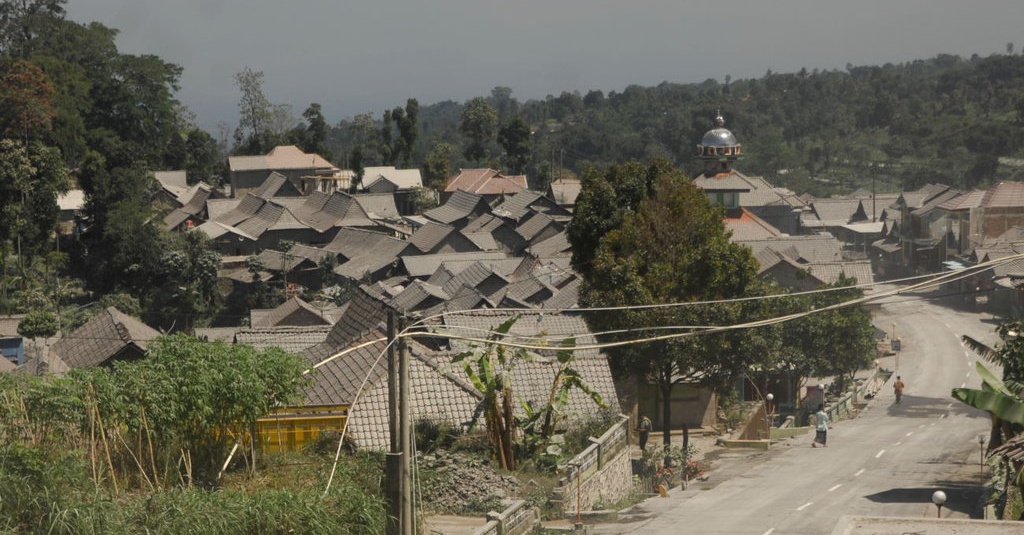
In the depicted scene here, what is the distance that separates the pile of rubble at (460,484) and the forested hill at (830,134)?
221ft

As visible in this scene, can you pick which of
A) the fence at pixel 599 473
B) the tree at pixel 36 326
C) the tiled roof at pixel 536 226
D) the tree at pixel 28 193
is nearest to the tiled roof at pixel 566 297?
the fence at pixel 599 473

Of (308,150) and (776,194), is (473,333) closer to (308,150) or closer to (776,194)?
(776,194)

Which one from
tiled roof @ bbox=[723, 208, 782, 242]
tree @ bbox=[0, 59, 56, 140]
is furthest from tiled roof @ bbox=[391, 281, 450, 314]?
tree @ bbox=[0, 59, 56, 140]

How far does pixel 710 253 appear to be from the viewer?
31406mm

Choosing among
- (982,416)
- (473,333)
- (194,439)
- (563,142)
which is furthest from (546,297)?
(563,142)

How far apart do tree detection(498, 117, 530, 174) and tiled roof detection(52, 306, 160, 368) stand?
198ft

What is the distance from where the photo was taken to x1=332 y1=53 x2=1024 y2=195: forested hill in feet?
361

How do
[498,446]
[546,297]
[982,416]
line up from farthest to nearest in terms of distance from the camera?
[546,297], [982,416], [498,446]

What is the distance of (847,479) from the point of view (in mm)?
26266

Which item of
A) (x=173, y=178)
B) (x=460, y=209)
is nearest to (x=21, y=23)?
(x=173, y=178)

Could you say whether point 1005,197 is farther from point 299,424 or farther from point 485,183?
point 299,424

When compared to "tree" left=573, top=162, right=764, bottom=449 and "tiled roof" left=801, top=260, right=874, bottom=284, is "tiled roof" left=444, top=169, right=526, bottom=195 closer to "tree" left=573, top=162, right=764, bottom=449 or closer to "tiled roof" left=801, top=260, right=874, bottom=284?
"tiled roof" left=801, top=260, right=874, bottom=284

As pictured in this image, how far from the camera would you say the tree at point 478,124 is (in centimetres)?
10694

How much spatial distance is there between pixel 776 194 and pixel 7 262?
146ft
